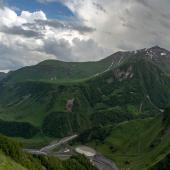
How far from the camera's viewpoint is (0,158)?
187m

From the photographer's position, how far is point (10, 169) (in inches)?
6407

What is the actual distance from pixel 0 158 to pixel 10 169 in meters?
25.5

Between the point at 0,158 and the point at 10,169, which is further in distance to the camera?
the point at 0,158
